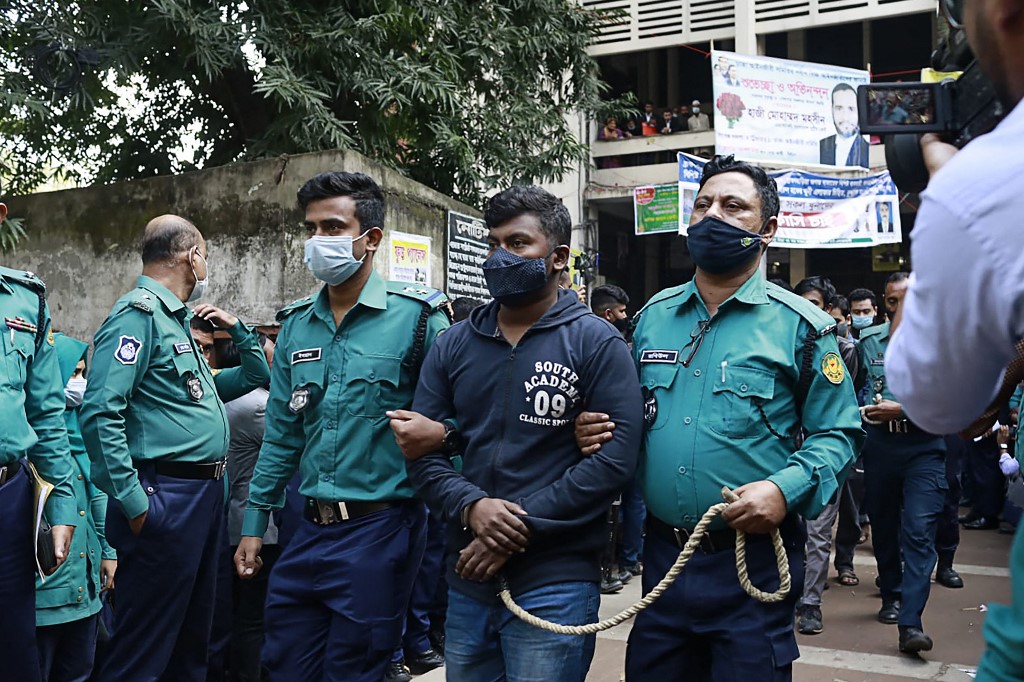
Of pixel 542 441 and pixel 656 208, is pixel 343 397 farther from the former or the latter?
pixel 656 208

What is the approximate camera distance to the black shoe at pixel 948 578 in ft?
22.2

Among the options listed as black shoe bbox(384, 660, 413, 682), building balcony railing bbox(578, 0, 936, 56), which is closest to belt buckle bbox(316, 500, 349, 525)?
black shoe bbox(384, 660, 413, 682)

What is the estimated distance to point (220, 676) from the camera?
4.76 m

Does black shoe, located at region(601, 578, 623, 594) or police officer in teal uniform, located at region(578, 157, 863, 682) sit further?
black shoe, located at region(601, 578, 623, 594)

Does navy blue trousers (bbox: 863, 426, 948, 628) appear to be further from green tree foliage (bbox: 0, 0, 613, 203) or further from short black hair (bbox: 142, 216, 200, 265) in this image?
green tree foliage (bbox: 0, 0, 613, 203)

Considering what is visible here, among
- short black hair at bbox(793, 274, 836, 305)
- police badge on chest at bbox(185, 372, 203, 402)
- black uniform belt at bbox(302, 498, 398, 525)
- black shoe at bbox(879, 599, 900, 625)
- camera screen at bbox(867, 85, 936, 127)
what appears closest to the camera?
camera screen at bbox(867, 85, 936, 127)

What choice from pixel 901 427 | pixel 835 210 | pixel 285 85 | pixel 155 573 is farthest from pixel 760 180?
pixel 835 210

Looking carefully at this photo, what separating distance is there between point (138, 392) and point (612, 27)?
14584mm

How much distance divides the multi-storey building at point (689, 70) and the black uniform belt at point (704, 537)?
13512mm

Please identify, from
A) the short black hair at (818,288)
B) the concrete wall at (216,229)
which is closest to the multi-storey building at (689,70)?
the short black hair at (818,288)

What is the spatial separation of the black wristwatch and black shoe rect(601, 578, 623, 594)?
13.6 ft

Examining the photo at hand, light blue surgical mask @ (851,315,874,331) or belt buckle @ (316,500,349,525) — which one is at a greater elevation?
light blue surgical mask @ (851,315,874,331)

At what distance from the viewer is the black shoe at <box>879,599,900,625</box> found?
5.88 m

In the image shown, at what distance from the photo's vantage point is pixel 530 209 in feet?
9.50
